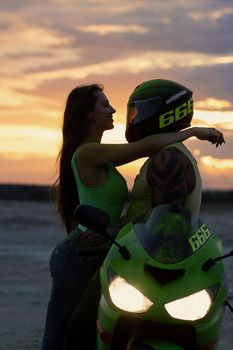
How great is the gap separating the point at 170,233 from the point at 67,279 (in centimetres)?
106

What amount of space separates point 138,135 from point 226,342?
4024 mm

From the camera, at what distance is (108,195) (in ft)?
15.2

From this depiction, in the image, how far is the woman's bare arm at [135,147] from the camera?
444 centimetres

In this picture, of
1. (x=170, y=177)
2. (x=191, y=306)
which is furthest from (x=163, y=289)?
(x=170, y=177)

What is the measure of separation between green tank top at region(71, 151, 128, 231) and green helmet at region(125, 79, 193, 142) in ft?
0.84

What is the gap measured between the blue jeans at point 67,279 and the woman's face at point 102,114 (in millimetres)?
690

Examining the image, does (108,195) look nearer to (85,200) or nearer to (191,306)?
(85,200)

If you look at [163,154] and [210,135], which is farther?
[210,135]

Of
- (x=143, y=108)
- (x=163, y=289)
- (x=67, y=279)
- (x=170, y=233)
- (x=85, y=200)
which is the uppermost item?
(x=143, y=108)

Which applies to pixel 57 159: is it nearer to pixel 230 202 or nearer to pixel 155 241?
pixel 155 241

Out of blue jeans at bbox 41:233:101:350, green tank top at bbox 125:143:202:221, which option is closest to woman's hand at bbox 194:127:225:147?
green tank top at bbox 125:143:202:221

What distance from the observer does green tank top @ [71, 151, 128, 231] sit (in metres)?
4.62

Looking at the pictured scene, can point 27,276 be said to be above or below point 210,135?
below

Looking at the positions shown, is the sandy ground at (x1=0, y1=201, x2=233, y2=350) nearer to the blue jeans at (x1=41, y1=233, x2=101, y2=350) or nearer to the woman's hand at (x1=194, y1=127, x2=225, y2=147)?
the blue jeans at (x1=41, y1=233, x2=101, y2=350)
